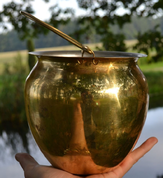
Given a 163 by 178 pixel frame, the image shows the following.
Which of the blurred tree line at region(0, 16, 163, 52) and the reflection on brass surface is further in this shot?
the blurred tree line at region(0, 16, 163, 52)

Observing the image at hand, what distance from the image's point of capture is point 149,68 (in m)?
6.43

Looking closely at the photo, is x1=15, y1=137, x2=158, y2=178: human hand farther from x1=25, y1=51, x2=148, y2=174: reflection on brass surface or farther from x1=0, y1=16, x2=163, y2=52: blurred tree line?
x1=0, y1=16, x2=163, y2=52: blurred tree line

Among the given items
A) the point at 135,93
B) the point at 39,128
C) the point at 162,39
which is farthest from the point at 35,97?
the point at 162,39

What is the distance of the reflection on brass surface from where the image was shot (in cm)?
123

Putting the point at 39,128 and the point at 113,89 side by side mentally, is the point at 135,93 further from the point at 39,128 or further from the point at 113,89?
the point at 39,128

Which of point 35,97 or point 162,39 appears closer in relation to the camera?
point 35,97

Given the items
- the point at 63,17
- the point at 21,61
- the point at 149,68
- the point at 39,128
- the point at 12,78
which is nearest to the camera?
the point at 39,128

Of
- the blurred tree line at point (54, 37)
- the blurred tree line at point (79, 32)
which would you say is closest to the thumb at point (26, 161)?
the blurred tree line at point (79, 32)

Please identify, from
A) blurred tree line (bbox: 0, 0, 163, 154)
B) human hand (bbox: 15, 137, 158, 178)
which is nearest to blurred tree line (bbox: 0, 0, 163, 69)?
blurred tree line (bbox: 0, 0, 163, 154)

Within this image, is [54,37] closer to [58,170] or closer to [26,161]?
[26,161]

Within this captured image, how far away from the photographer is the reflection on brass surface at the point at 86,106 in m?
1.23

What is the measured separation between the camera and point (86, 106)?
1221mm

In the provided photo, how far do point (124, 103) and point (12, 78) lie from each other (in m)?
4.25

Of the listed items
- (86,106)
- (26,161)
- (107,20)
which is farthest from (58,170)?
(107,20)
